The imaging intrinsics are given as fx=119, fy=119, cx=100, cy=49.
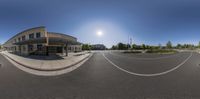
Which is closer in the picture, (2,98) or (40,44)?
(2,98)

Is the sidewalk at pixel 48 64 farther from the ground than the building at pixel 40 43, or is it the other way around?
the building at pixel 40 43

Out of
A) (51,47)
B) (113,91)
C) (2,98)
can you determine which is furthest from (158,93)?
(51,47)

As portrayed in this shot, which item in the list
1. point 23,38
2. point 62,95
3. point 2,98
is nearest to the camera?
point 2,98

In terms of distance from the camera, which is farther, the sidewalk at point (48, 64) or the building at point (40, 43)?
the building at point (40, 43)

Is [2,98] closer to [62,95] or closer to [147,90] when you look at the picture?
[62,95]

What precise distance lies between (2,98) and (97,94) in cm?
287

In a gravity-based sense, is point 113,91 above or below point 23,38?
below

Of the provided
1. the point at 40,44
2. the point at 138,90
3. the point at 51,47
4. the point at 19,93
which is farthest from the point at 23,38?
the point at 138,90

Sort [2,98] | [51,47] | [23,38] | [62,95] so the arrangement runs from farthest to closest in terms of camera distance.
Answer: [51,47], [23,38], [62,95], [2,98]

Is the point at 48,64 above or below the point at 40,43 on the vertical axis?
below

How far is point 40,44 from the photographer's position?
15523 millimetres

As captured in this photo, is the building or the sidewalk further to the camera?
the building

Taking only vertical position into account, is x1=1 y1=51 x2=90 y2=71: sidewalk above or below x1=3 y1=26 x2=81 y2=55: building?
below

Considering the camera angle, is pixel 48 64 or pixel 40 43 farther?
pixel 40 43
